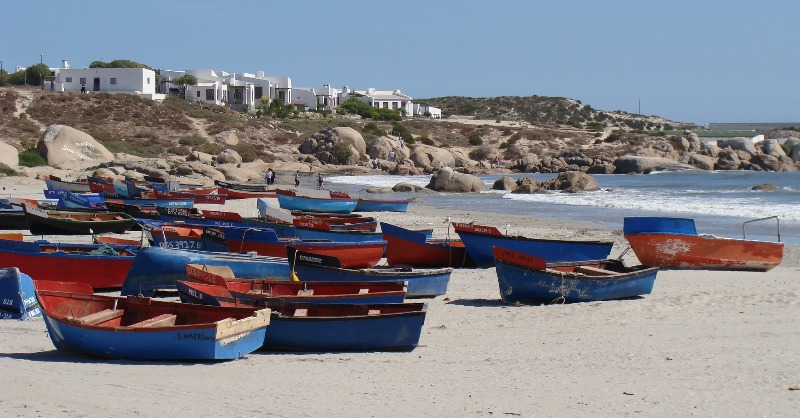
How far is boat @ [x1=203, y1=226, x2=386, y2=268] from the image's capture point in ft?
56.5

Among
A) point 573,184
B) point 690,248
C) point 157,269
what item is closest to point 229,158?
point 573,184

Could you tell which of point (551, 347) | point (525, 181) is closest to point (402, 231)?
point (551, 347)

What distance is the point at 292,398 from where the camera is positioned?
28.4 ft

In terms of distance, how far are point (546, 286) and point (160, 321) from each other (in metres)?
6.45

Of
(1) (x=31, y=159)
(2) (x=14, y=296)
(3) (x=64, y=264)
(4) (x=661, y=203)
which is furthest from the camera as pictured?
(1) (x=31, y=159)

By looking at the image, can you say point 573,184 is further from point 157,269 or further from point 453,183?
point 157,269

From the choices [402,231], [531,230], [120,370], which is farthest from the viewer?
[531,230]

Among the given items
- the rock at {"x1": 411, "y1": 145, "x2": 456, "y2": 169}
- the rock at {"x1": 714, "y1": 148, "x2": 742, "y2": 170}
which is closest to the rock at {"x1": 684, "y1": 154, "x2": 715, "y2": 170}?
the rock at {"x1": 714, "y1": 148, "x2": 742, "y2": 170}

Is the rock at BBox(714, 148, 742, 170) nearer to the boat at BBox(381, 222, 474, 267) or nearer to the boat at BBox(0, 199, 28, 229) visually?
the boat at BBox(381, 222, 474, 267)

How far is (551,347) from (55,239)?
1368 centimetres

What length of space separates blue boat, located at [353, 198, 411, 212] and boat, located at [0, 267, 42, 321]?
2087 cm

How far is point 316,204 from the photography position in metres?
32.7

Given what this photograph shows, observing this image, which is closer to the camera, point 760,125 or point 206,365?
point 206,365

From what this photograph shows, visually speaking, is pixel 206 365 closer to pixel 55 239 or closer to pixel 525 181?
pixel 55 239
